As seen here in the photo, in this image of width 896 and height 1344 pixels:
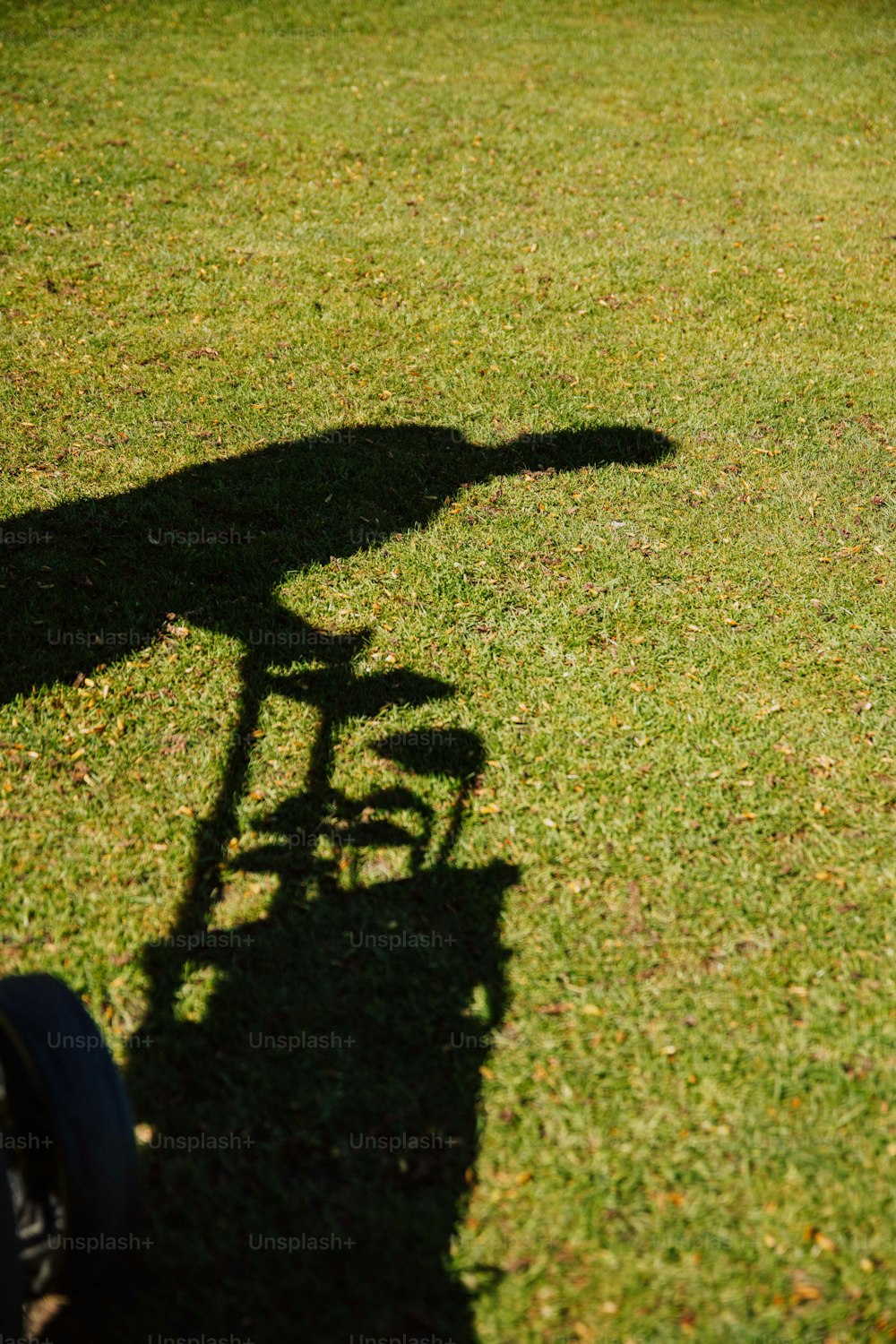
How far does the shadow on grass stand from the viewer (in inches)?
126

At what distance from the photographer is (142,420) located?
777 centimetres

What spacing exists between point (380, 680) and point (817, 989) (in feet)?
9.14

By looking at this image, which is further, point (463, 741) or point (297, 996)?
point (463, 741)

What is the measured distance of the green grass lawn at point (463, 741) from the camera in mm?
3363

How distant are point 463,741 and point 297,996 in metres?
1.70

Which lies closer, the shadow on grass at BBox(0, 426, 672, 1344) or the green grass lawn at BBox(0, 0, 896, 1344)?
the shadow on grass at BBox(0, 426, 672, 1344)

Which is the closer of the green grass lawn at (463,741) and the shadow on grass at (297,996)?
the shadow on grass at (297,996)

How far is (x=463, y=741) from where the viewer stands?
5.18 meters

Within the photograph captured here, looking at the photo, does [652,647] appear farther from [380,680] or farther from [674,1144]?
[674,1144]

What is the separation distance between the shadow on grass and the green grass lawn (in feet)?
0.06

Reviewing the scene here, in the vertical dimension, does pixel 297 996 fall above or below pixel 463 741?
below

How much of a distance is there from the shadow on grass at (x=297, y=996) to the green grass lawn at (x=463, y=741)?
0.06 ft

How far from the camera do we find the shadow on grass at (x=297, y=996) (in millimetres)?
3205

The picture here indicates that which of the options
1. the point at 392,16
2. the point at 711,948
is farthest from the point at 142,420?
the point at 392,16
